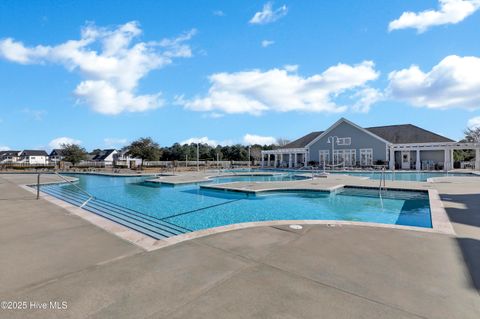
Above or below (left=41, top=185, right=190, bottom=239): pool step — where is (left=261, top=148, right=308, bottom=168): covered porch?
above

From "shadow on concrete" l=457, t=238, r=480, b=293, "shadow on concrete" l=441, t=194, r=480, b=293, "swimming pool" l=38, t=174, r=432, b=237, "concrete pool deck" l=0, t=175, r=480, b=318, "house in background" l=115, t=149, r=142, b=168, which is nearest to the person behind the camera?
"concrete pool deck" l=0, t=175, r=480, b=318

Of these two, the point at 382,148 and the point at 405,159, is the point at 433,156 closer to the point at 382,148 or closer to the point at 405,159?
the point at 405,159

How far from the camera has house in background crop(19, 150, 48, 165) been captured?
226 ft

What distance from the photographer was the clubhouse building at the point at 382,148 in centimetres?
2456

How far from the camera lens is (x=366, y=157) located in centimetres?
2803

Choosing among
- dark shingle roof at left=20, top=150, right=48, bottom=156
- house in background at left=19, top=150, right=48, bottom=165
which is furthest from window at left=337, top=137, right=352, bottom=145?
dark shingle roof at left=20, top=150, right=48, bottom=156

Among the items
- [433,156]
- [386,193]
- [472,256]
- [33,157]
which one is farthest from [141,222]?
[33,157]

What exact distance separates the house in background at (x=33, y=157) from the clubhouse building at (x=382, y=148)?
72.3 m

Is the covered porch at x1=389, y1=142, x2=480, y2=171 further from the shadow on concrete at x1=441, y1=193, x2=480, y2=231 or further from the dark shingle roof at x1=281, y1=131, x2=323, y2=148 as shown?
the shadow on concrete at x1=441, y1=193, x2=480, y2=231

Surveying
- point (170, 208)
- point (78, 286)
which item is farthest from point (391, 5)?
point (78, 286)

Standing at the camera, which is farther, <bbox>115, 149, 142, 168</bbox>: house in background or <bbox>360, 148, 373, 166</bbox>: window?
<bbox>115, 149, 142, 168</bbox>: house in background

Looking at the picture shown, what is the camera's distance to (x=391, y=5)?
405 inches

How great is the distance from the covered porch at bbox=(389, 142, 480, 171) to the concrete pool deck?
23.2m

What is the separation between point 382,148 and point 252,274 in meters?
28.3
